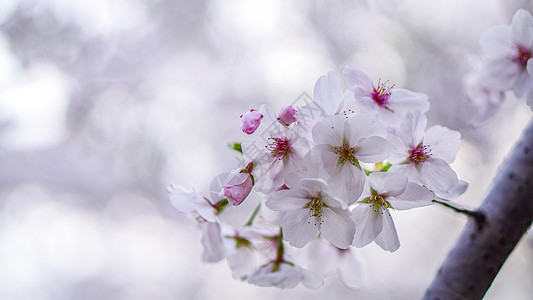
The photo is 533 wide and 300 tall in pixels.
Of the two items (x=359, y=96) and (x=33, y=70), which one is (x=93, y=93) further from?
(x=359, y=96)

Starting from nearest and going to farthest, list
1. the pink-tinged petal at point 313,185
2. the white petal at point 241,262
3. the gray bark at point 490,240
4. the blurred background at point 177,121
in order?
1. the pink-tinged petal at point 313,185
2. the gray bark at point 490,240
3. the white petal at point 241,262
4. the blurred background at point 177,121

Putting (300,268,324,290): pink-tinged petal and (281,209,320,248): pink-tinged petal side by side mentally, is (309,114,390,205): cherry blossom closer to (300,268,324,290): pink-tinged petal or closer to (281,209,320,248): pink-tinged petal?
(281,209,320,248): pink-tinged petal

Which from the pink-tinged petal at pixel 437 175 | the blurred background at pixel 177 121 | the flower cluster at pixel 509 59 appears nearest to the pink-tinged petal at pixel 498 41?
the flower cluster at pixel 509 59

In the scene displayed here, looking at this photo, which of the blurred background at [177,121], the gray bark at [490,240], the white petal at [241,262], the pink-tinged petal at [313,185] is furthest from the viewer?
the blurred background at [177,121]

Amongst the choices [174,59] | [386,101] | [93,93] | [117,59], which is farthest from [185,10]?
[386,101]

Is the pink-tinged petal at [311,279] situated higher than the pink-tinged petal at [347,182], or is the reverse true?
the pink-tinged petal at [347,182]

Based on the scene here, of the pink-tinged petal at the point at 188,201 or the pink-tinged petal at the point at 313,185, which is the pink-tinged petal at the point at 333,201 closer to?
the pink-tinged petal at the point at 313,185
